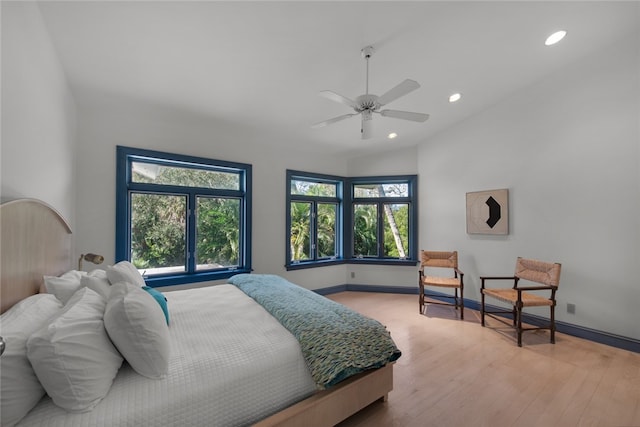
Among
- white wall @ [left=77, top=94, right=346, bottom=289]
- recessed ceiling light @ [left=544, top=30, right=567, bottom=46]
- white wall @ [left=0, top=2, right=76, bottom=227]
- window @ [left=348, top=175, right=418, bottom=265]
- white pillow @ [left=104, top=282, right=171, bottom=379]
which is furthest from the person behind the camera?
window @ [left=348, top=175, right=418, bottom=265]

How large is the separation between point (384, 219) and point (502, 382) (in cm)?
313

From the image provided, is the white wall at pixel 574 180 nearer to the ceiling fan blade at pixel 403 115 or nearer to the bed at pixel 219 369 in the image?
the ceiling fan blade at pixel 403 115

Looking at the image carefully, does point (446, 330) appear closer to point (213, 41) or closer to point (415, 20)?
point (415, 20)

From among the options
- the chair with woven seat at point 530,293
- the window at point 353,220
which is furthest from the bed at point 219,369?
the window at point 353,220

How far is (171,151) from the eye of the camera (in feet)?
11.0

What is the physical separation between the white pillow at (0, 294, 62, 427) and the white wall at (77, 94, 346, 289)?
2081 mm

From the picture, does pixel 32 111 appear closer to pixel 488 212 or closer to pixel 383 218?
pixel 383 218

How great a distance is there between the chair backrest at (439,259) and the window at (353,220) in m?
0.60

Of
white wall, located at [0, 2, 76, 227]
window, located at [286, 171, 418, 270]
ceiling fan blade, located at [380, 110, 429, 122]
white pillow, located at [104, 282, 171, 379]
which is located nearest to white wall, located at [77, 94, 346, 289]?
window, located at [286, 171, 418, 270]

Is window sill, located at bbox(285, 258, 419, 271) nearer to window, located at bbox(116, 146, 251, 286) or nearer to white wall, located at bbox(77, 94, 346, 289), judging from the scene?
white wall, located at bbox(77, 94, 346, 289)

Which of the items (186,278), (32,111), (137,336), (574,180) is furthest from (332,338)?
(574,180)

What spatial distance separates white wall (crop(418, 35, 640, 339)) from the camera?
279 cm

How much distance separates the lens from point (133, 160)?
324cm

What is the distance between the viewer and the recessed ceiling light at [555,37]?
2.65m
